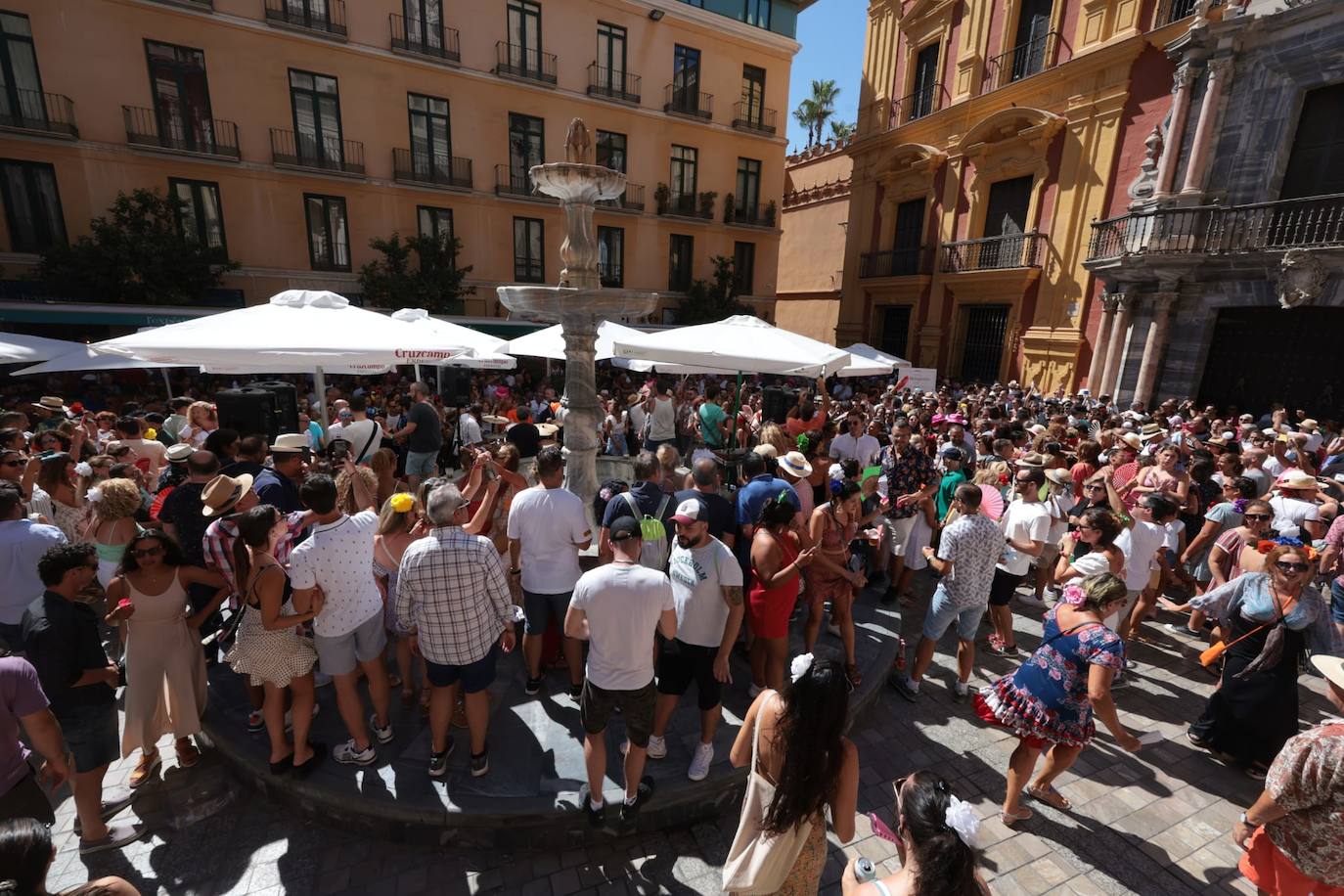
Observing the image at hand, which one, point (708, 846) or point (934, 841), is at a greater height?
point (934, 841)

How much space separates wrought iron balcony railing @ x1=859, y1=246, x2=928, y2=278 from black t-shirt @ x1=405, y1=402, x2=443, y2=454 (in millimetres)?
17648

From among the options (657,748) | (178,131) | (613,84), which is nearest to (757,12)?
(613,84)

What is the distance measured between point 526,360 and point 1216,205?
19.2 m

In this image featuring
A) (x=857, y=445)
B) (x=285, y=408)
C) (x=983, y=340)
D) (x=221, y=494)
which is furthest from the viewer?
(x=983, y=340)

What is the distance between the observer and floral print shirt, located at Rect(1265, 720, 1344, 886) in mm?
2389

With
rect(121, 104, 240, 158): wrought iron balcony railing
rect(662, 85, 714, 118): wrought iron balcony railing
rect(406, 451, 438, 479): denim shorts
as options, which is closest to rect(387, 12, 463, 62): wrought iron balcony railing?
rect(121, 104, 240, 158): wrought iron balcony railing

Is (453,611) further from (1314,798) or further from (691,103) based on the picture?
(691,103)

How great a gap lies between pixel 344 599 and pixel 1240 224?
17.2 meters

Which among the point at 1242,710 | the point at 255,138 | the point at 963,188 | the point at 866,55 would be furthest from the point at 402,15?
the point at 1242,710

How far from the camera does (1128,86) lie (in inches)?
547

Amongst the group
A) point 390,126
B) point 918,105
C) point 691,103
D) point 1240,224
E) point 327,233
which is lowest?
point 327,233

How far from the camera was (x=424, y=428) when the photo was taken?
7.53 meters

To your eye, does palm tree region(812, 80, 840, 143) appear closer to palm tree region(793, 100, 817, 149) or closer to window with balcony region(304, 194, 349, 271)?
palm tree region(793, 100, 817, 149)

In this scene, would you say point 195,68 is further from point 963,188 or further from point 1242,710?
point 1242,710
